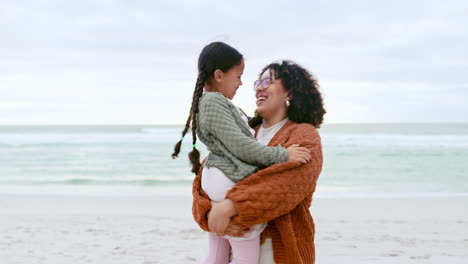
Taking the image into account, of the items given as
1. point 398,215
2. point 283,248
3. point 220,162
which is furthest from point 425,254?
point 220,162

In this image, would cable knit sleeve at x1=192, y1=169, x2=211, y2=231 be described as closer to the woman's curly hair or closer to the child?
the child

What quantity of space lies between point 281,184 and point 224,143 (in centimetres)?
28

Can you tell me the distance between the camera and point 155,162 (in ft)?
46.0

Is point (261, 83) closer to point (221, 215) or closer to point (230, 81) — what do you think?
point (230, 81)

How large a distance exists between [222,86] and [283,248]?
74cm

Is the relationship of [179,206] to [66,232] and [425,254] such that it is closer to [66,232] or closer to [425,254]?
[66,232]


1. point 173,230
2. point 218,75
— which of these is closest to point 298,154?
point 218,75

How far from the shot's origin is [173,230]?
5.50 metres

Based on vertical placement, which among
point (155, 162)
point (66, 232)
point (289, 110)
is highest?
point (289, 110)

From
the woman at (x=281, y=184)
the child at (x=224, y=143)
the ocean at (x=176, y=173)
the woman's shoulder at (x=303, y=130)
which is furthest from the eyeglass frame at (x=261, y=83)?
the ocean at (x=176, y=173)

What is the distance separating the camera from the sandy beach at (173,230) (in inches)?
175

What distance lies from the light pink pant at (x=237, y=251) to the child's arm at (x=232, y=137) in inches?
13.5

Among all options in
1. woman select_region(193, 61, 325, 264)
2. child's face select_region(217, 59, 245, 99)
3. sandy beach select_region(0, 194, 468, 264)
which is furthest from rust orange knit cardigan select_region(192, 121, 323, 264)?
sandy beach select_region(0, 194, 468, 264)

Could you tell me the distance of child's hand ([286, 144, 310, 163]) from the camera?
1771 mm
